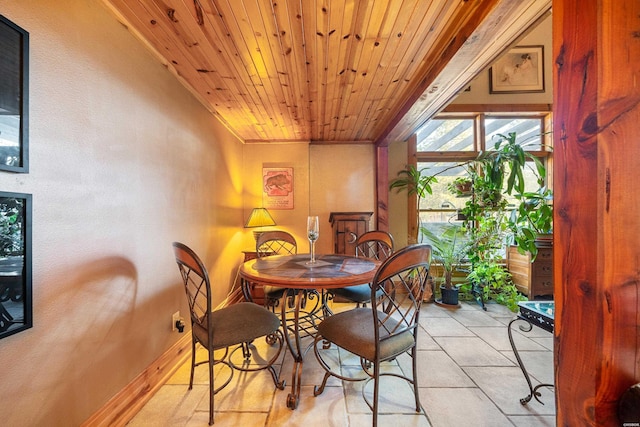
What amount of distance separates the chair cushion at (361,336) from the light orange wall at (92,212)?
44.5 inches

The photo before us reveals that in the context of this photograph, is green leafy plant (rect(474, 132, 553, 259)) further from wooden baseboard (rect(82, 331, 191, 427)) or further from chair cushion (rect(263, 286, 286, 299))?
wooden baseboard (rect(82, 331, 191, 427))

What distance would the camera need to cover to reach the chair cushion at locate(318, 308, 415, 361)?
122 centimetres

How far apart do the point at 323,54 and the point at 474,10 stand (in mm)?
842

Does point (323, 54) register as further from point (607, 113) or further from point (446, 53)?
point (607, 113)

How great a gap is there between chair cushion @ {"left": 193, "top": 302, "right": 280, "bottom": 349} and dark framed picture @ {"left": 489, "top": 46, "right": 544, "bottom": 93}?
4232mm

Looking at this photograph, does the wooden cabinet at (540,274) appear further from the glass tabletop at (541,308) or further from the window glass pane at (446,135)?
the glass tabletop at (541,308)

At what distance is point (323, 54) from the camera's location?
158 centimetres

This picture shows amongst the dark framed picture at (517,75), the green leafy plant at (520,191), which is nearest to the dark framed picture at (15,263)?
the green leafy plant at (520,191)

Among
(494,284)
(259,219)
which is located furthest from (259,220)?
(494,284)

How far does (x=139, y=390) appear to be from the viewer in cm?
142

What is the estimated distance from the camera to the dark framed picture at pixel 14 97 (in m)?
0.82

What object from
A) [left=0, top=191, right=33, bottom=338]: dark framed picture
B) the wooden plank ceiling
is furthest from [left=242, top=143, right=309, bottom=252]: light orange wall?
[left=0, top=191, right=33, bottom=338]: dark framed picture

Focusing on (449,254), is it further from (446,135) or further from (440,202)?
(446,135)

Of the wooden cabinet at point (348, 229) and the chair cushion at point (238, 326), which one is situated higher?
the wooden cabinet at point (348, 229)
